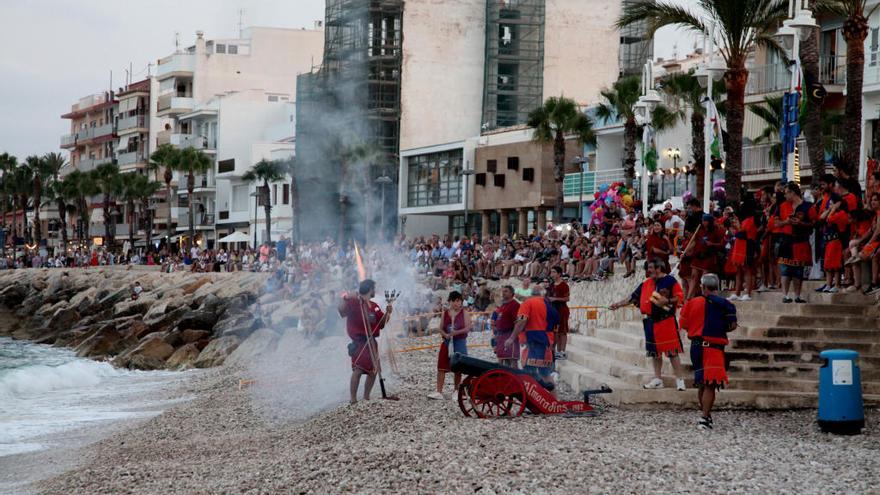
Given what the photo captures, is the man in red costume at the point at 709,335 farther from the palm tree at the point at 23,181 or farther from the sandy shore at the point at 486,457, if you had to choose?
the palm tree at the point at 23,181

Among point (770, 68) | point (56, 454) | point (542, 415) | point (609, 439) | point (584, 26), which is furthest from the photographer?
point (584, 26)

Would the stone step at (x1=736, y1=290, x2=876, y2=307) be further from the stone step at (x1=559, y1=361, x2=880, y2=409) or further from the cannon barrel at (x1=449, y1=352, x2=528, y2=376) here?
the cannon barrel at (x1=449, y1=352, x2=528, y2=376)

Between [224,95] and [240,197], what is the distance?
34.0 feet

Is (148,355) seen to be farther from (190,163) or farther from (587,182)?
(190,163)

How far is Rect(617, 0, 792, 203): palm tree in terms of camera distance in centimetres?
2461

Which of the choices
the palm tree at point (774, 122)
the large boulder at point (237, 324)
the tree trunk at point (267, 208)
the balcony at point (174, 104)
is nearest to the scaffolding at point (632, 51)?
the tree trunk at point (267, 208)

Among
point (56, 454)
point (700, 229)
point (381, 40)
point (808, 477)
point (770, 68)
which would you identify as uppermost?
point (381, 40)

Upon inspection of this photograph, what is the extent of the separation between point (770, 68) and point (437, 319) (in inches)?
582

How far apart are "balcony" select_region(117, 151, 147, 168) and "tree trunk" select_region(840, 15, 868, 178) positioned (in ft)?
253

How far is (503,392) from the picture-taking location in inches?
536

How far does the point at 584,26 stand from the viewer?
5906 cm

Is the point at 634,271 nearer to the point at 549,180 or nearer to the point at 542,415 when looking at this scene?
the point at 542,415

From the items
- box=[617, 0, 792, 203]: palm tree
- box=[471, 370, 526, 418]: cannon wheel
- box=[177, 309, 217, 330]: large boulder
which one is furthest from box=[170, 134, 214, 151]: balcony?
box=[471, 370, 526, 418]: cannon wheel

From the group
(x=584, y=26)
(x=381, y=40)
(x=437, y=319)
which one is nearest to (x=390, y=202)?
(x=381, y=40)
